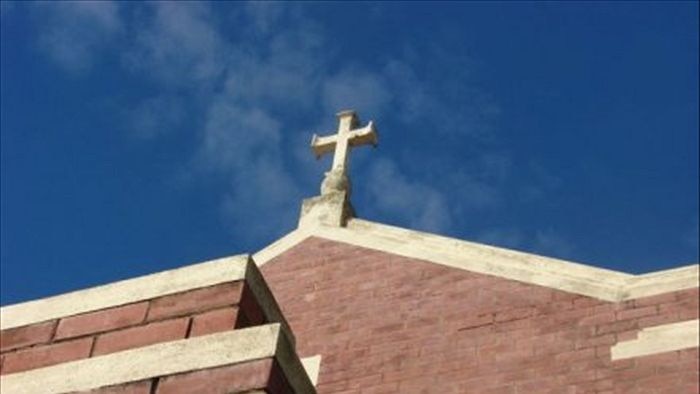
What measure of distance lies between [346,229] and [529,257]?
209cm

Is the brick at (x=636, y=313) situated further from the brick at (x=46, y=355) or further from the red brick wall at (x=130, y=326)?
the brick at (x=46, y=355)

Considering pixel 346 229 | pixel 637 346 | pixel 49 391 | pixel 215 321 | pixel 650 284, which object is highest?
pixel 346 229

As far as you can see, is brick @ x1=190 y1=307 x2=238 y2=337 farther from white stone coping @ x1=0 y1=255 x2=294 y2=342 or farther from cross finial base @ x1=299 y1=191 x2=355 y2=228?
cross finial base @ x1=299 y1=191 x2=355 y2=228

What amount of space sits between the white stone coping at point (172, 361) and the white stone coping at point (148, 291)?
0.84ft

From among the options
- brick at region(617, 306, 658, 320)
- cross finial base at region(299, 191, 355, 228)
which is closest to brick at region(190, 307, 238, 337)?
brick at region(617, 306, 658, 320)

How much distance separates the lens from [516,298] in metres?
9.24

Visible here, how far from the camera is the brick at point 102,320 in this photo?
3.60m

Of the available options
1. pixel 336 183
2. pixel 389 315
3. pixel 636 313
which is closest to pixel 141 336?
pixel 636 313

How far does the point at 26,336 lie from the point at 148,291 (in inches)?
17.8

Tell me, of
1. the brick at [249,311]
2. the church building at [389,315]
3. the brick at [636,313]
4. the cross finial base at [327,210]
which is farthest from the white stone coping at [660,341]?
the brick at [249,311]

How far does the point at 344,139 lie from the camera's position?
1238cm

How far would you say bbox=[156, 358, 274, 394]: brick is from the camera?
318 centimetres

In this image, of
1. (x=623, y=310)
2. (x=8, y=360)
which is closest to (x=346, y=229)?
(x=623, y=310)

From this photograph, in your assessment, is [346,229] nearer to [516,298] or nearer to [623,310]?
[516,298]
